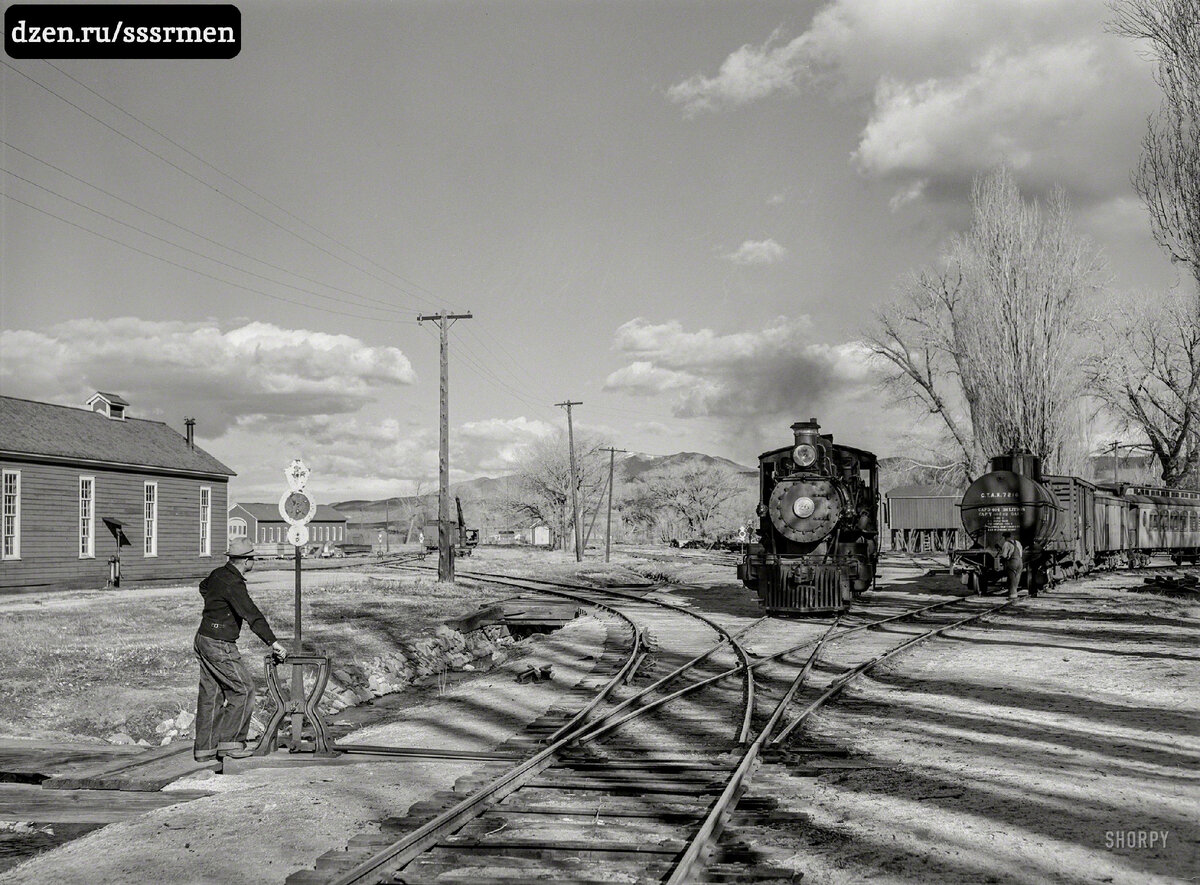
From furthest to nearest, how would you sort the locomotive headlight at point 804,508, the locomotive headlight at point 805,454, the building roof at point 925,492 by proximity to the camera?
the building roof at point 925,492 < the locomotive headlight at point 805,454 < the locomotive headlight at point 804,508

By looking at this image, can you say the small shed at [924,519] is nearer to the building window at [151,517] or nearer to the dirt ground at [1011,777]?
the building window at [151,517]

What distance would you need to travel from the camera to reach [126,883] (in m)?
5.31

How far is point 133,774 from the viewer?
25.5 feet

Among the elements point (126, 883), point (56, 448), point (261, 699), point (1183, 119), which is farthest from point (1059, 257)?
point (126, 883)

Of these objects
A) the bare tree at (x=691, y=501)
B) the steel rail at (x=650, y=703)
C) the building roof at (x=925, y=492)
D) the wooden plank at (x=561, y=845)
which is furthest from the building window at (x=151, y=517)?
the bare tree at (x=691, y=501)

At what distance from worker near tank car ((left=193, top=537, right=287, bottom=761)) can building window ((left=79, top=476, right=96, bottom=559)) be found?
25574 mm

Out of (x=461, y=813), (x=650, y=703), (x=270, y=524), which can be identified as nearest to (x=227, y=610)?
(x=461, y=813)

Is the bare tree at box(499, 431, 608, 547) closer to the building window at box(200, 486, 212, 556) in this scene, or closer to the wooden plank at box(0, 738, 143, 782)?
the building window at box(200, 486, 212, 556)

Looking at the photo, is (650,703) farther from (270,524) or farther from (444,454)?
(270,524)

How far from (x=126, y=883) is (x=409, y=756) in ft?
10.8

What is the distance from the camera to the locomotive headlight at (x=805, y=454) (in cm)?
1909

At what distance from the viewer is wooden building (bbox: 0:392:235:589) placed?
2845cm

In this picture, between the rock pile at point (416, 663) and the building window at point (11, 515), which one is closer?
the rock pile at point (416, 663)

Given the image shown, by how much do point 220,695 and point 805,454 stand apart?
12971 millimetres
